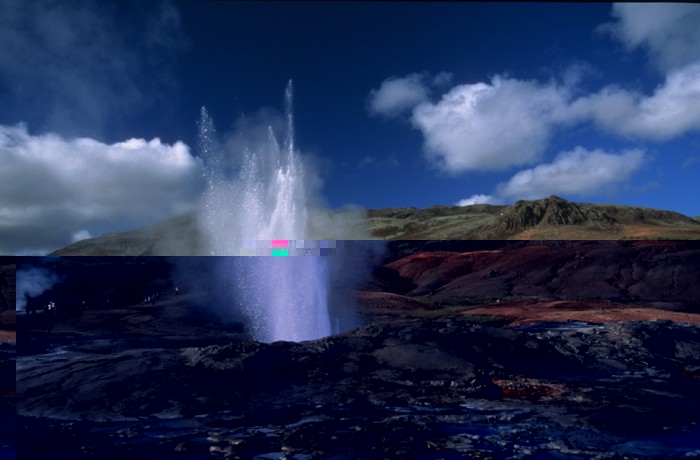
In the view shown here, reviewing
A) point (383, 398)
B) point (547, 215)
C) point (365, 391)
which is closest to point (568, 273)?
point (365, 391)

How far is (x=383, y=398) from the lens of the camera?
1073 cm

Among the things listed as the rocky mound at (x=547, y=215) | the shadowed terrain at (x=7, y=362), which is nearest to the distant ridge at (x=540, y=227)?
the rocky mound at (x=547, y=215)

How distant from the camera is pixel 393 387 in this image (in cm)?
1139

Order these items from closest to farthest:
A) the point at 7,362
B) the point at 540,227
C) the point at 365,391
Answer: the point at 365,391 → the point at 7,362 → the point at 540,227

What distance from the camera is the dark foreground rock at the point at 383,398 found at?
8.20 meters

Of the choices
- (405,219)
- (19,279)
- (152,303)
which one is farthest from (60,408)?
(405,219)

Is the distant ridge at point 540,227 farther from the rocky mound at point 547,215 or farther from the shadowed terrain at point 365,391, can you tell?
the shadowed terrain at point 365,391

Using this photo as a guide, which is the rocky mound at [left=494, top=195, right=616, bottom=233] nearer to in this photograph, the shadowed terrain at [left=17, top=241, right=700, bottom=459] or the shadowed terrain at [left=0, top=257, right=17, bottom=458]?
the shadowed terrain at [left=17, top=241, right=700, bottom=459]

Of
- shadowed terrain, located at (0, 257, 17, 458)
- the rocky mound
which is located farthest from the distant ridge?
shadowed terrain, located at (0, 257, 17, 458)

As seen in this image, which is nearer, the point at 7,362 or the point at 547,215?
the point at 7,362

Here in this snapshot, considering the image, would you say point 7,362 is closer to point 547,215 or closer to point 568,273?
point 568,273

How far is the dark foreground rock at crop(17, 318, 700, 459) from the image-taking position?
26.9 feet

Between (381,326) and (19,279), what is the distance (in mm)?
21328

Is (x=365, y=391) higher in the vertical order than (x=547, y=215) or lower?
lower
